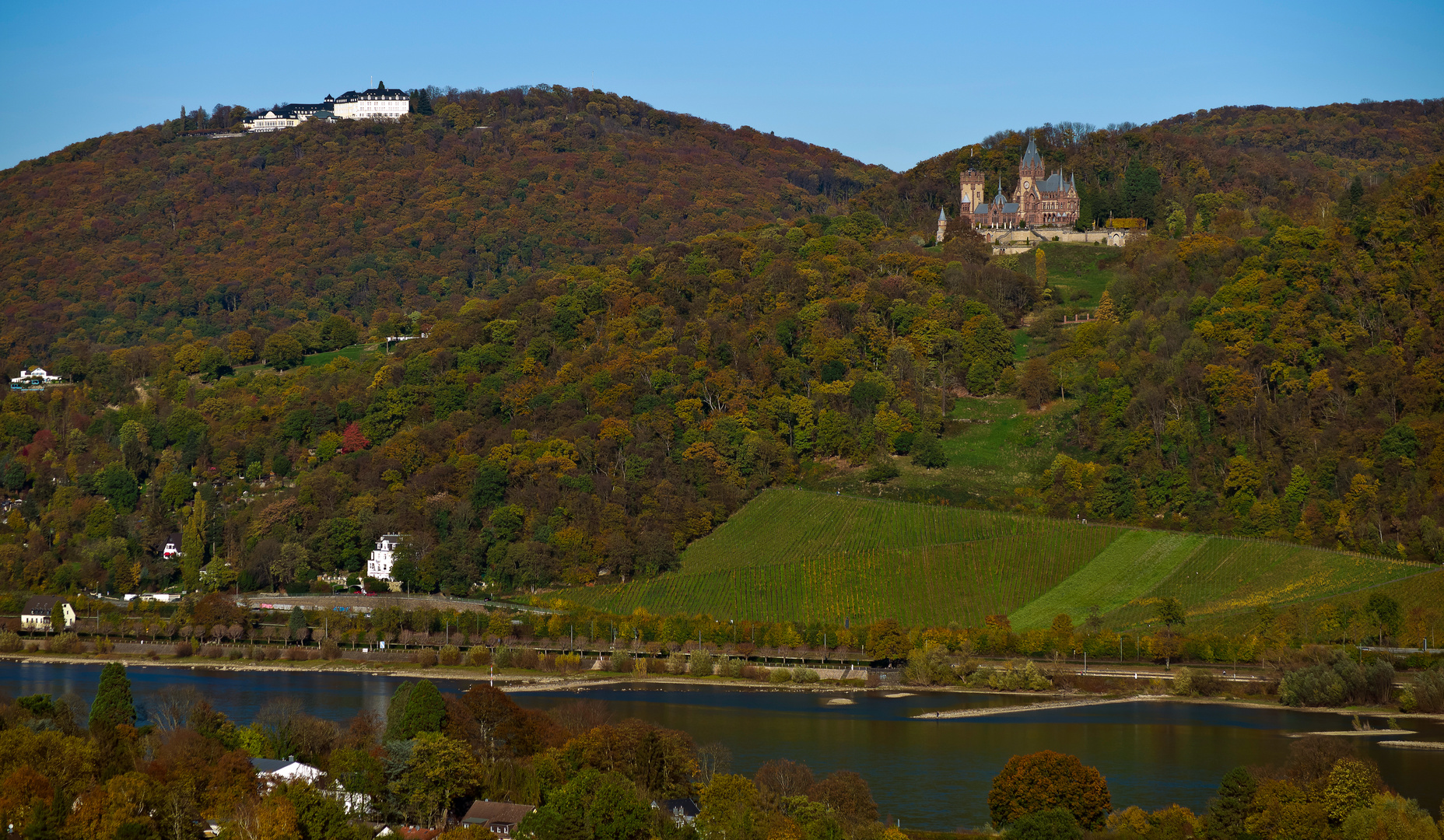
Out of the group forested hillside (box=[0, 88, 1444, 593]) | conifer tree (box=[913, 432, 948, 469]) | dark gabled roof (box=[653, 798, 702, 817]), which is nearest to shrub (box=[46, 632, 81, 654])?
forested hillside (box=[0, 88, 1444, 593])

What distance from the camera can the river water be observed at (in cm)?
4678

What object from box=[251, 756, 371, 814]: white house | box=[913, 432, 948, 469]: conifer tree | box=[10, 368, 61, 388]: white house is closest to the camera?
box=[251, 756, 371, 814]: white house

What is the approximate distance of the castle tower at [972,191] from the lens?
126062 mm

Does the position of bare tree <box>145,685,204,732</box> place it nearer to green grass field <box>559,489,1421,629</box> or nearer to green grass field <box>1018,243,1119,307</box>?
green grass field <box>559,489,1421,629</box>

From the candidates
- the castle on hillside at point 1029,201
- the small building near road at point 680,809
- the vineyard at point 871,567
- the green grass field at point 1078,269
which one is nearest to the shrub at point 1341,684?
the vineyard at point 871,567

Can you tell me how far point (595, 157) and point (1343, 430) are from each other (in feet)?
382

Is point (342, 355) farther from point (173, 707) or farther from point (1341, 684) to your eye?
point (1341, 684)

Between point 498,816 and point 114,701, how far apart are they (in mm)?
17068

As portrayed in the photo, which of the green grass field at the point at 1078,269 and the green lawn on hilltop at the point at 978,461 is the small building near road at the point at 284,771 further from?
the green grass field at the point at 1078,269

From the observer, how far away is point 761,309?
344 ft

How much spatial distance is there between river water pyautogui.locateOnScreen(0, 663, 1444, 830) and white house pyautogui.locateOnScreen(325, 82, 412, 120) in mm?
128915

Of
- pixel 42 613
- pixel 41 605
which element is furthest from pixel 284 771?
pixel 41 605

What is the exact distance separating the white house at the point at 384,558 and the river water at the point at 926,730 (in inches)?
642

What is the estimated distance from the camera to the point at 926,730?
55844 mm
